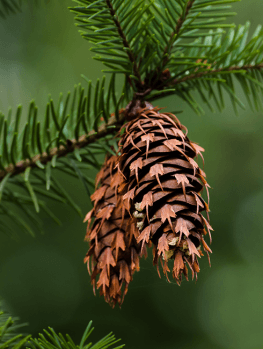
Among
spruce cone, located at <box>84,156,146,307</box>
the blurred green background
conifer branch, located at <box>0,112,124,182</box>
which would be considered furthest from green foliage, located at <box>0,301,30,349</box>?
the blurred green background

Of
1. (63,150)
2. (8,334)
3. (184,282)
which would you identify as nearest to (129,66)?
(63,150)

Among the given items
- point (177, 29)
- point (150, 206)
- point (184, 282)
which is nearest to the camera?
point (150, 206)

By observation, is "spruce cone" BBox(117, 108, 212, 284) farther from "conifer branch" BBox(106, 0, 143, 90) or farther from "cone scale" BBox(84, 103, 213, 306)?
"conifer branch" BBox(106, 0, 143, 90)

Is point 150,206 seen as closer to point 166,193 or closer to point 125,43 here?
point 166,193

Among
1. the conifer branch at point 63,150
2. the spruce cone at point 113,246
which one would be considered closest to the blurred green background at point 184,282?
the conifer branch at point 63,150

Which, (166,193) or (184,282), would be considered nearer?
(166,193)

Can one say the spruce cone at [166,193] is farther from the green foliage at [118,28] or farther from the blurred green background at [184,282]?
the blurred green background at [184,282]
